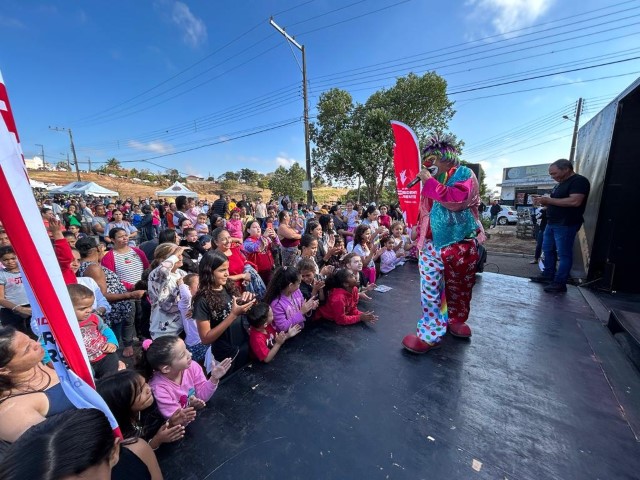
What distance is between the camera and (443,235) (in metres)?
1.96

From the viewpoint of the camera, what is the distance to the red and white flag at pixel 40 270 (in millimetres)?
722

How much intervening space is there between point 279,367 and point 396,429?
2.87 feet

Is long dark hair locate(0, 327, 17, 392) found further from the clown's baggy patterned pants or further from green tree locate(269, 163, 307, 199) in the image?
green tree locate(269, 163, 307, 199)

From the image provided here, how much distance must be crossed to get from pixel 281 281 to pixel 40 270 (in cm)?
170

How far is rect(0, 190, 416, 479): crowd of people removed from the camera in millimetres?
1030

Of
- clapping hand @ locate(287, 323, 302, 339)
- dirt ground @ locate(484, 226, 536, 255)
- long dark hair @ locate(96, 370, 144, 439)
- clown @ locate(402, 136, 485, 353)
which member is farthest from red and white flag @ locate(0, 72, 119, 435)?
dirt ground @ locate(484, 226, 536, 255)

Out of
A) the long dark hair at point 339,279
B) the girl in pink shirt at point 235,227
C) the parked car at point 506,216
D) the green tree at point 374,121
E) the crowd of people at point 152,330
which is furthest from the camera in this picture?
the parked car at point 506,216

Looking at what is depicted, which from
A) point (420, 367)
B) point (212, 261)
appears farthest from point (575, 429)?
point (212, 261)

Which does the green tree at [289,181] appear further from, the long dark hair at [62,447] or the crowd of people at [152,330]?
the long dark hair at [62,447]

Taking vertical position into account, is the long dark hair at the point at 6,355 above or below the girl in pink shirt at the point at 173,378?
above

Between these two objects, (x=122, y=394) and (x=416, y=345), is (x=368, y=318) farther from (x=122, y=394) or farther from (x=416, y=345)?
(x=122, y=394)

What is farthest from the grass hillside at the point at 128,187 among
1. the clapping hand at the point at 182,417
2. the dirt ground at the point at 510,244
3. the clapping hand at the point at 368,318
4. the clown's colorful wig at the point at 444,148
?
the clapping hand at the point at 182,417

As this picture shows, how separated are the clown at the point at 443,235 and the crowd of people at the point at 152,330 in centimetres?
63

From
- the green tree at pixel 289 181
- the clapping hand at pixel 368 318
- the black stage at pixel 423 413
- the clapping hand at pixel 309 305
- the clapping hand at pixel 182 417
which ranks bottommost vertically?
the black stage at pixel 423 413
